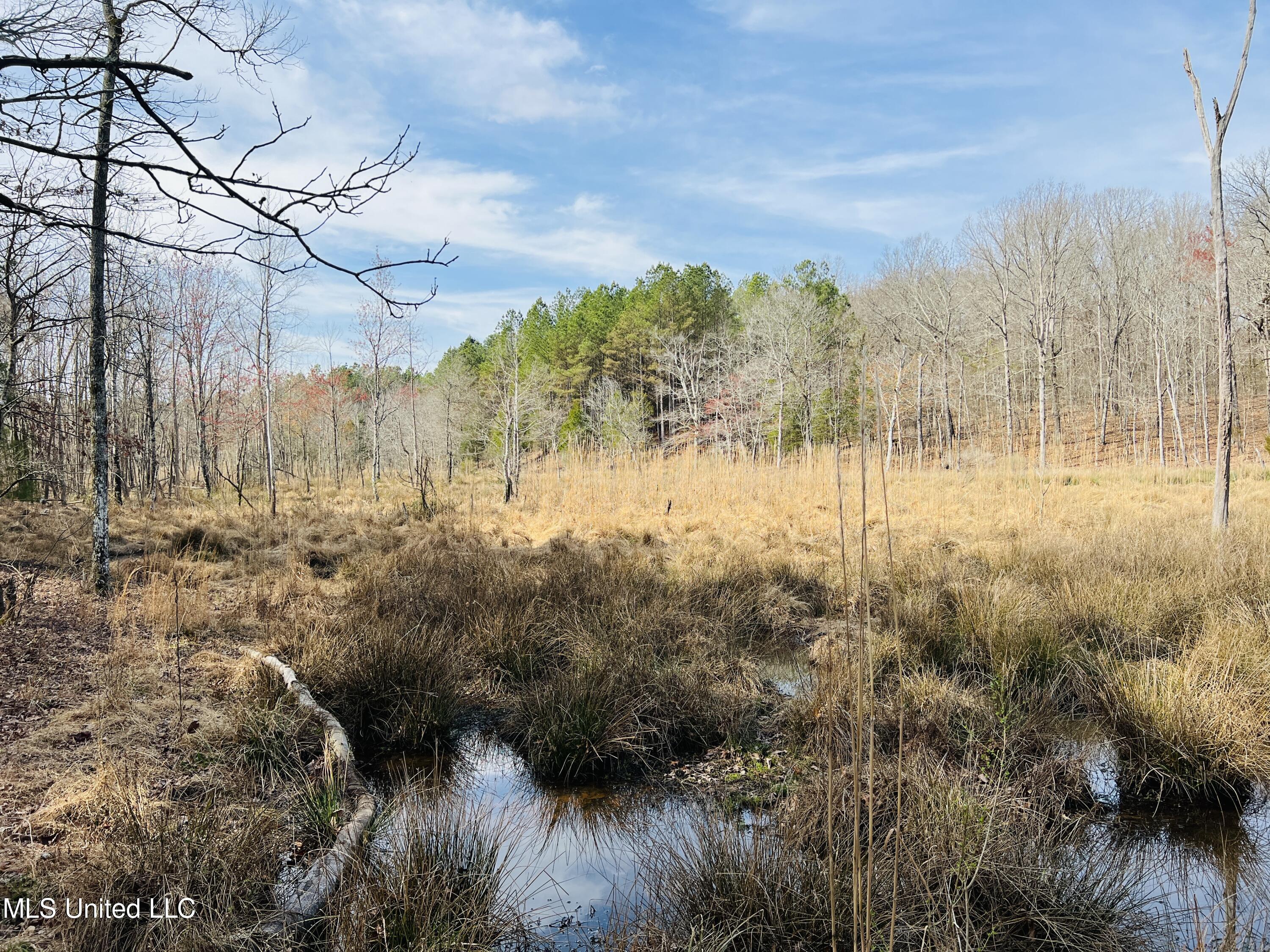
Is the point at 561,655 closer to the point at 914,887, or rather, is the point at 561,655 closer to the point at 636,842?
the point at 636,842

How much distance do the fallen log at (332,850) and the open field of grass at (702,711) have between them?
0.32 ft

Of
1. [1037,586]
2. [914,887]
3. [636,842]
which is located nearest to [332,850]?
[636,842]

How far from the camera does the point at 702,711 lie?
14.8ft

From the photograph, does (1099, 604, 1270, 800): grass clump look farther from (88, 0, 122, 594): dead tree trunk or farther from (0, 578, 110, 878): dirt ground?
(88, 0, 122, 594): dead tree trunk

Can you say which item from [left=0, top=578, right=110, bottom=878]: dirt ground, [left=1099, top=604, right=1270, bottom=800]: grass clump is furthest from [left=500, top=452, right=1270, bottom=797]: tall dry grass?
[left=0, top=578, right=110, bottom=878]: dirt ground

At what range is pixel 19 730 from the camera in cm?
378

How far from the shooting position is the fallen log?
2295 millimetres

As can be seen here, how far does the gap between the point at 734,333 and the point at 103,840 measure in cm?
3792

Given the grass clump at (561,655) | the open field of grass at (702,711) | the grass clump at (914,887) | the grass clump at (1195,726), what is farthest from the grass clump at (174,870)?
the grass clump at (1195,726)

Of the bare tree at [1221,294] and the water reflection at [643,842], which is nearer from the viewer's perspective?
the water reflection at [643,842]

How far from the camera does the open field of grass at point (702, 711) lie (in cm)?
236

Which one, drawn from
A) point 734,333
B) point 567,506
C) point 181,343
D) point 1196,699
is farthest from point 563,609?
point 734,333

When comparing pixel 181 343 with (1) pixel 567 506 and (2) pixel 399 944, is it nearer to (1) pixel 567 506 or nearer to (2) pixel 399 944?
(1) pixel 567 506

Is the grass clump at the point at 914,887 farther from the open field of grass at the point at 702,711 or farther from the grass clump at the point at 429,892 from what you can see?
the grass clump at the point at 429,892
